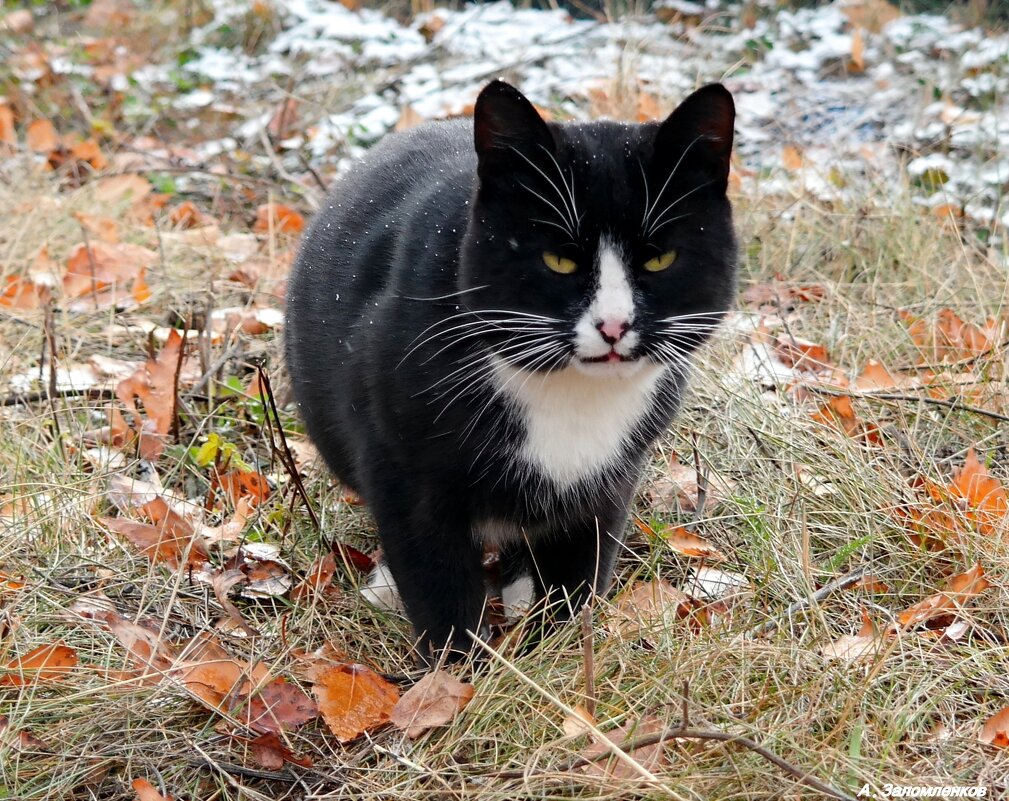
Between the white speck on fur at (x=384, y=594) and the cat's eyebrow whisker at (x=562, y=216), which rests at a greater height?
the cat's eyebrow whisker at (x=562, y=216)

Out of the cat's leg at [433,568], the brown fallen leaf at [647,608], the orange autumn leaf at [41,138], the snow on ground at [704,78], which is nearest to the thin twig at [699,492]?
the brown fallen leaf at [647,608]

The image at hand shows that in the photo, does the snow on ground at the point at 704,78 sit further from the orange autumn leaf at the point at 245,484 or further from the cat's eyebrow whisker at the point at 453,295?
the cat's eyebrow whisker at the point at 453,295

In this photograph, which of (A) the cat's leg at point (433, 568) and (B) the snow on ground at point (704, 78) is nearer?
(A) the cat's leg at point (433, 568)

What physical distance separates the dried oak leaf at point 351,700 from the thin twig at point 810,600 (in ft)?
2.16

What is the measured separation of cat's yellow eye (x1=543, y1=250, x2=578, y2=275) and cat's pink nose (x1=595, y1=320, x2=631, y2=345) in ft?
0.37

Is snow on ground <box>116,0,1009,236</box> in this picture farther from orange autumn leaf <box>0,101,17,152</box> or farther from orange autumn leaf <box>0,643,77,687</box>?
orange autumn leaf <box>0,643,77,687</box>

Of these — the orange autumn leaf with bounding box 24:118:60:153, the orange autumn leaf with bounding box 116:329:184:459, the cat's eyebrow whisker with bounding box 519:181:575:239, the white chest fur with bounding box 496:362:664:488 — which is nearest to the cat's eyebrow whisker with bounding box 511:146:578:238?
the cat's eyebrow whisker with bounding box 519:181:575:239

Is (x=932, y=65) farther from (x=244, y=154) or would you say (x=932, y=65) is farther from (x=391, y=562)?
(x=391, y=562)

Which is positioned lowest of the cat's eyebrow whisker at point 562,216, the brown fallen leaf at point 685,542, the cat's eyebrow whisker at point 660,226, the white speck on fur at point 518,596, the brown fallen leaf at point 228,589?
the white speck on fur at point 518,596

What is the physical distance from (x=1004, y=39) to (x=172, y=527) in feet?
13.1

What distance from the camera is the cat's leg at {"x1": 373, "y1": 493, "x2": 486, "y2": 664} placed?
2064 millimetres

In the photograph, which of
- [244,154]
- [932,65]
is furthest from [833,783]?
[932,65]

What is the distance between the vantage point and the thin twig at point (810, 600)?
2.04 metres

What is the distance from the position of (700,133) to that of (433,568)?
2.92ft
